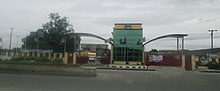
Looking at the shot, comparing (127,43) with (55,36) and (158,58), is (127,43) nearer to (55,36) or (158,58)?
(158,58)

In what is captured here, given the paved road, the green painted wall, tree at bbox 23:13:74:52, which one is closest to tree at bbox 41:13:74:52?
tree at bbox 23:13:74:52

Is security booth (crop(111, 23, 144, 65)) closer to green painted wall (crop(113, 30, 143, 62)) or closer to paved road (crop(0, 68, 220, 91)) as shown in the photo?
green painted wall (crop(113, 30, 143, 62))

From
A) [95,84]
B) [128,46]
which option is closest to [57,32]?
[128,46]

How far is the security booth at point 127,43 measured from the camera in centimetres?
6550

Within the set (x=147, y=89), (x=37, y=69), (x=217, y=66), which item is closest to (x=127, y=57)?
(x=217, y=66)

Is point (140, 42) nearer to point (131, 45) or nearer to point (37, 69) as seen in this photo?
point (131, 45)

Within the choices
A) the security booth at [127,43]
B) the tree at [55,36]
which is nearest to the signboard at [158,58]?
the security booth at [127,43]

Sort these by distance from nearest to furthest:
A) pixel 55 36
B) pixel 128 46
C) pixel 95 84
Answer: pixel 95 84 < pixel 128 46 < pixel 55 36

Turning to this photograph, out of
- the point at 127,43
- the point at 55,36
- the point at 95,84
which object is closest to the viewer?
the point at 95,84

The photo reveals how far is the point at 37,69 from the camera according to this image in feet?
83.2

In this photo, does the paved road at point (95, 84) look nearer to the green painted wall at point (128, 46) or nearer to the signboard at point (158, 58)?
the signboard at point (158, 58)

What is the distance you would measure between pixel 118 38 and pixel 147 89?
5172 centimetres

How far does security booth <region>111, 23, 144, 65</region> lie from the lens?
215 ft

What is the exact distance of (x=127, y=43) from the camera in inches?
2603
